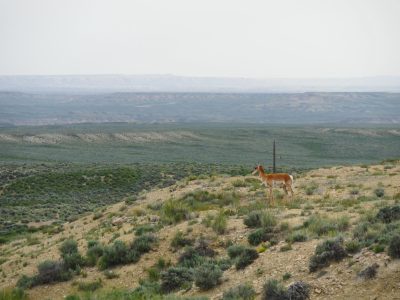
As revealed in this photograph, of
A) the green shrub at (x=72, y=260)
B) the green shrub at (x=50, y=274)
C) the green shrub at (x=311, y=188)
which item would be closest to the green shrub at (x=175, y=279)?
the green shrub at (x=50, y=274)

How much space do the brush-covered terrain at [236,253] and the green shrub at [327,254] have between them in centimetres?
2

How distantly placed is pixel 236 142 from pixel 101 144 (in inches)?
1025

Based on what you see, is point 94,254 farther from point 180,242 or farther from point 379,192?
point 379,192

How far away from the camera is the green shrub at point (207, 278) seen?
35.2ft

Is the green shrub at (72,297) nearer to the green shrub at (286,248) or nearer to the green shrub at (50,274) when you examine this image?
the green shrub at (50,274)

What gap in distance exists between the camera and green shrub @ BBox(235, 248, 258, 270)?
1135cm

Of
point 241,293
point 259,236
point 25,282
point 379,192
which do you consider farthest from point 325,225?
point 25,282

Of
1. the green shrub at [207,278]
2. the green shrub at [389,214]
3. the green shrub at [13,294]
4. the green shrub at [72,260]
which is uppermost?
the green shrub at [389,214]

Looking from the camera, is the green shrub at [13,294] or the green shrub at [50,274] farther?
the green shrub at [50,274]

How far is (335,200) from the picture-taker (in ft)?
56.1

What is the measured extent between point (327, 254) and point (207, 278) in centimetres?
260

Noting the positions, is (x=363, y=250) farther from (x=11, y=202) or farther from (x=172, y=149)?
(x=172, y=149)

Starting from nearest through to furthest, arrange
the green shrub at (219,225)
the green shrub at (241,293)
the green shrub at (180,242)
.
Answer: the green shrub at (241,293) < the green shrub at (180,242) < the green shrub at (219,225)

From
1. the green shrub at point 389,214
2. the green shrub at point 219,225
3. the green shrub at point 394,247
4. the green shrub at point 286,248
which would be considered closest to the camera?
the green shrub at point 394,247
